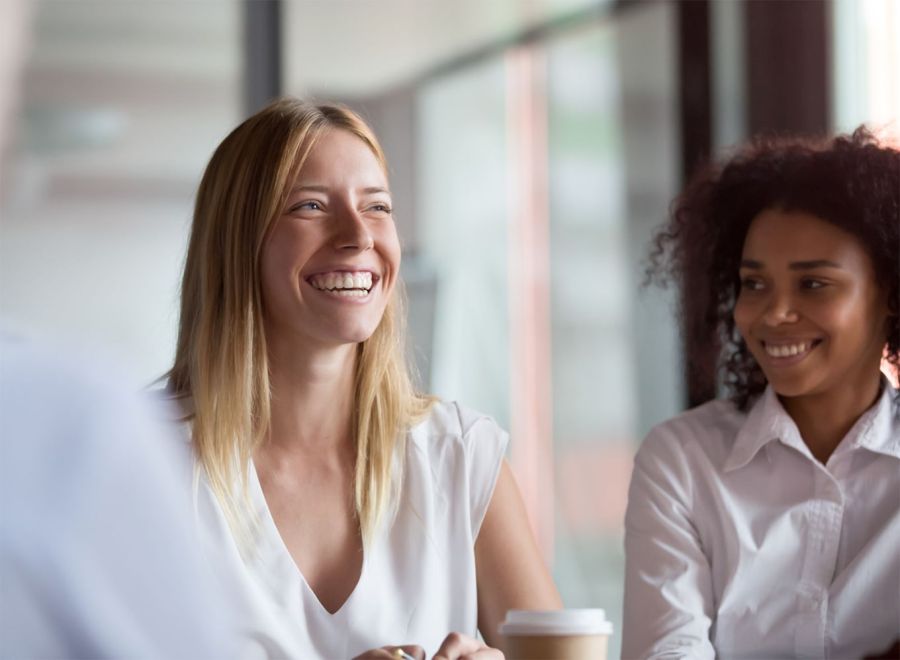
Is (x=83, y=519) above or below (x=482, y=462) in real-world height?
above

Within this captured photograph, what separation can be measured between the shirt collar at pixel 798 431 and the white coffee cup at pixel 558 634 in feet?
1.91

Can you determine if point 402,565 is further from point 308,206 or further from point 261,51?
point 261,51

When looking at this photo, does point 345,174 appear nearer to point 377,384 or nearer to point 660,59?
point 377,384

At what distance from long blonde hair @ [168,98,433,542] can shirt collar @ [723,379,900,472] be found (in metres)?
0.50

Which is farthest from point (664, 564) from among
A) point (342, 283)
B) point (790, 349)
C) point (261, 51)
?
point (261, 51)

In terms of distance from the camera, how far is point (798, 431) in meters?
1.80

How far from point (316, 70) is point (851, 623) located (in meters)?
2.78

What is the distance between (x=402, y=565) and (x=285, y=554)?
0.18 metres

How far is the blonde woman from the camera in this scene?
1.73 metres

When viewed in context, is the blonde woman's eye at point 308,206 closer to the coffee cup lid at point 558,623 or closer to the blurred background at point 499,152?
the coffee cup lid at point 558,623

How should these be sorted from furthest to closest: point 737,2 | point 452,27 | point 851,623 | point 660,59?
1. point 452,27
2. point 660,59
3. point 737,2
4. point 851,623

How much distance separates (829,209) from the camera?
180 cm

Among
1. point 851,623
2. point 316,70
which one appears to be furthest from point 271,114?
point 316,70

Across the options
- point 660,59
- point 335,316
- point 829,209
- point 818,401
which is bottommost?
point 818,401
